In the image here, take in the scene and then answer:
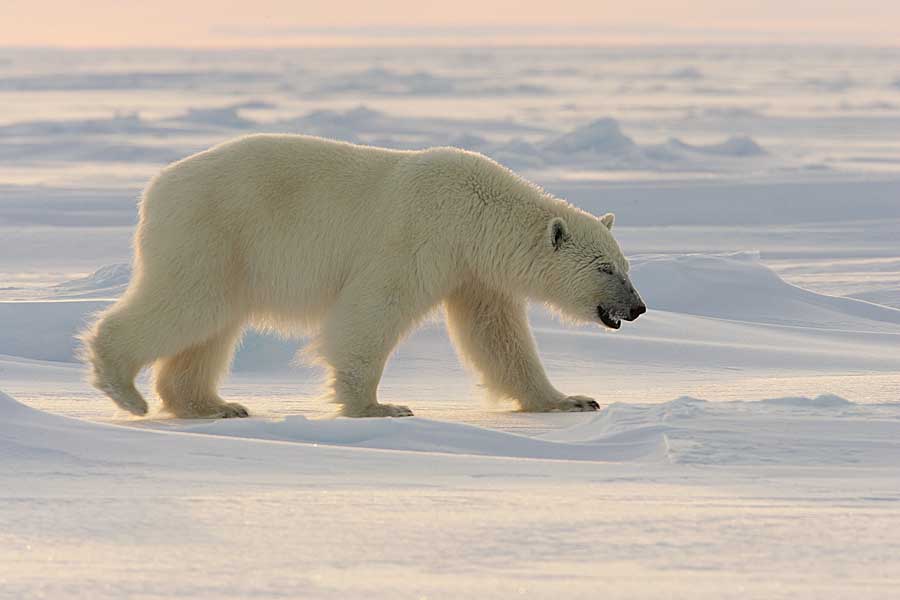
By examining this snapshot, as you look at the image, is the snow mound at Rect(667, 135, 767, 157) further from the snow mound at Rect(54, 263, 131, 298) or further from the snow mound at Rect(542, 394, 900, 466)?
the snow mound at Rect(542, 394, 900, 466)

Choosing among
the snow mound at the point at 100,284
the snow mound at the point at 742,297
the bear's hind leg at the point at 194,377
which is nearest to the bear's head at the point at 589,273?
the bear's hind leg at the point at 194,377

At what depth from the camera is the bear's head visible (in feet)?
18.2

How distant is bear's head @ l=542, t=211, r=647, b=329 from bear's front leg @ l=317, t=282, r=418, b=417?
0.59 meters

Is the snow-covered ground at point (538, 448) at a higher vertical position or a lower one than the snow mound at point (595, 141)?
lower

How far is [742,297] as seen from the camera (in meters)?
8.52

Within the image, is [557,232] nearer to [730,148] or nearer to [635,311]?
[635,311]

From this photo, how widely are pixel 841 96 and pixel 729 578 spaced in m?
34.1

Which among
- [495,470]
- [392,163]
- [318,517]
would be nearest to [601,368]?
[392,163]

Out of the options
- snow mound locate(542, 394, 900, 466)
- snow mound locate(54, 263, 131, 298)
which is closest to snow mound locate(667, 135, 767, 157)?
snow mound locate(54, 263, 131, 298)

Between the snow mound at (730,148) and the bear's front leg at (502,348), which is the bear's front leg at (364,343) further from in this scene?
the snow mound at (730,148)

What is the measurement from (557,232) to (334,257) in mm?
831

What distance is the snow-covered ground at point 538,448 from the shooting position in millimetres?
2777

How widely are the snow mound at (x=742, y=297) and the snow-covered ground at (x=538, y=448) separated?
2 cm

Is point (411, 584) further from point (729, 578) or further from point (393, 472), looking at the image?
point (393, 472)
